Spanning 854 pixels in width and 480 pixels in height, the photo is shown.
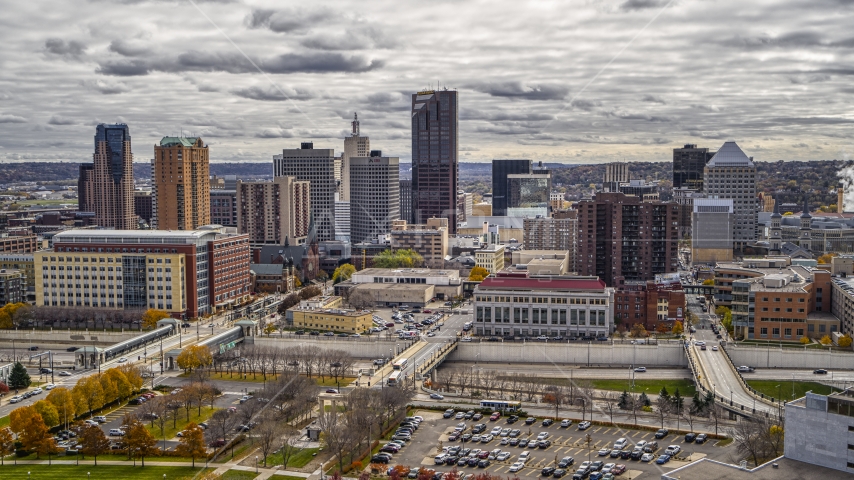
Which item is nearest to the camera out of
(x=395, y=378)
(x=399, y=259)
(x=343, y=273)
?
(x=395, y=378)

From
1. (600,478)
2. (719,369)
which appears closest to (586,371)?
(719,369)

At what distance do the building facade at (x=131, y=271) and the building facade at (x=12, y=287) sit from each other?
5.39 meters

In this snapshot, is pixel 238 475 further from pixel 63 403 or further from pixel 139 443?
pixel 63 403

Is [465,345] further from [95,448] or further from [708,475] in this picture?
[708,475]

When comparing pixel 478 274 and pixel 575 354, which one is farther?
pixel 478 274

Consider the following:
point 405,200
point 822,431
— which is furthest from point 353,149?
point 822,431

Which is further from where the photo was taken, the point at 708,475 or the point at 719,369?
the point at 719,369

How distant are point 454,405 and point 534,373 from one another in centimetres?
1131

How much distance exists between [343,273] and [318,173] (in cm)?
4702

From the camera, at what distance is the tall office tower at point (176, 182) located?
302ft

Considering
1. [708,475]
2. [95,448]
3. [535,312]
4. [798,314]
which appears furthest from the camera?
[535,312]

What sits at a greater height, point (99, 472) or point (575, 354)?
point (575, 354)

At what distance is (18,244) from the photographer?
9894cm

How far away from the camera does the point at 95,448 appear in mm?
39062
